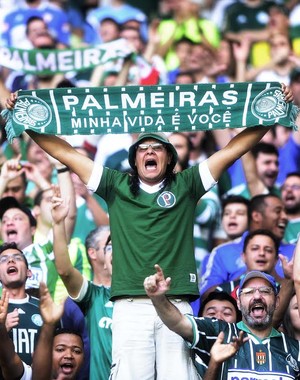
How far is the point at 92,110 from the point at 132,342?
185 centimetres

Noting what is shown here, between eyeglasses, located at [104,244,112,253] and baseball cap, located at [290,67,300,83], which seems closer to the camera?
eyeglasses, located at [104,244,112,253]

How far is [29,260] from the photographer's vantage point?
1291 centimetres

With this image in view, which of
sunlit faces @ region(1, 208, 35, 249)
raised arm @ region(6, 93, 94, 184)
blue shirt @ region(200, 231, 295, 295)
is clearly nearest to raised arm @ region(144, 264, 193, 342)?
raised arm @ region(6, 93, 94, 184)

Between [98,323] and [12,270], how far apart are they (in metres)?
0.79

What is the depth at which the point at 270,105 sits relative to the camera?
431 inches

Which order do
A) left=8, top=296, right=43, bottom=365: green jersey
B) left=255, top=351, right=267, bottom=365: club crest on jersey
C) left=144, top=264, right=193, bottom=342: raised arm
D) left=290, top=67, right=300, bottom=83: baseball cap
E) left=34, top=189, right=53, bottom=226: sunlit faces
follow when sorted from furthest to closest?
1. left=290, top=67, right=300, bottom=83: baseball cap
2. left=34, top=189, right=53, bottom=226: sunlit faces
3. left=8, top=296, right=43, bottom=365: green jersey
4. left=255, top=351, right=267, bottom=365: club crest on jersey
5. left=144, top=264, right=193, bottom=342: raised arm

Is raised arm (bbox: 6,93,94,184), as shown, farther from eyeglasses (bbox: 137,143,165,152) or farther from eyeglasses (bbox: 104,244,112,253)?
eyeglasses (bbox: 104,244,112,253)

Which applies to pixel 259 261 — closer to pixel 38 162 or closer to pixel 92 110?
pixel 92 110

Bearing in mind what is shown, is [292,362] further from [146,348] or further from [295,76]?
[295,76]

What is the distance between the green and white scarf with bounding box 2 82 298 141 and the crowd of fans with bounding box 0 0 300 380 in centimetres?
32

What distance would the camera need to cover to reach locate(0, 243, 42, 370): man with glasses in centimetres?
1162

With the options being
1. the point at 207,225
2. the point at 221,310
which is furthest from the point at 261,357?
the point at 207,225

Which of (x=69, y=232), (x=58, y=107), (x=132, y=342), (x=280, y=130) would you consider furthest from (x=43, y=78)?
(x=132, y=342)

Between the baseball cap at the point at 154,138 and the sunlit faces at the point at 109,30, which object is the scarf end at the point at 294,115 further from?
the sunlit faces at the point at 109,30
